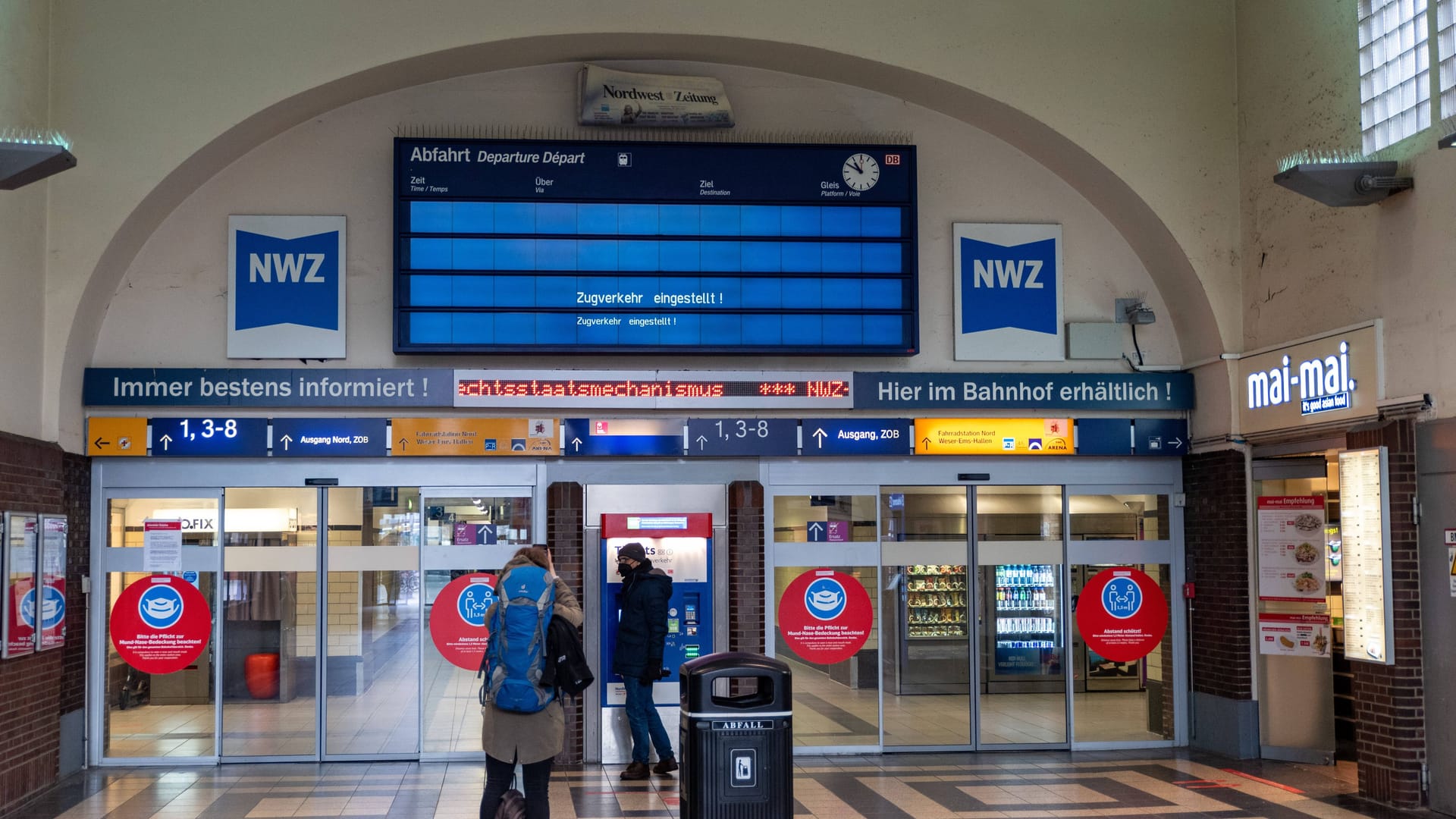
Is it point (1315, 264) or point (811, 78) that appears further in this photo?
point (811, 78)

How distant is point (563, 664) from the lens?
6531 mm

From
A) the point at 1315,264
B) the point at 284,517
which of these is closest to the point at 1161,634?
the point at 1315,264

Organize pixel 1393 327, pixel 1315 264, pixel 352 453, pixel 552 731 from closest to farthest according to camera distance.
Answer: pixel 552 731
pixel 1393 327
pixel 1315 264
pixel 352 453

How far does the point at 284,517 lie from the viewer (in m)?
10.5

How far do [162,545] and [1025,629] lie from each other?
23.3ft

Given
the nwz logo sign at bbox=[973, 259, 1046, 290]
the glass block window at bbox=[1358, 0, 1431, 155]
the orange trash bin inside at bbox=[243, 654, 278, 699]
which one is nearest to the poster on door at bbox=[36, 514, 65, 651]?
the orange trash bin inside at bbox=[243, 654, 278, 699]

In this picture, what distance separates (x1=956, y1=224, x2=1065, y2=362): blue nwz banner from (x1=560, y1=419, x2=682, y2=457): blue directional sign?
2533mm

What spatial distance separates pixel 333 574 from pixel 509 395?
2.04 m

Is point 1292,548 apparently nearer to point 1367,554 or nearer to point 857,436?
point 1367,554

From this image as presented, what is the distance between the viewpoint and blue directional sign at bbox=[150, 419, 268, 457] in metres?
10.3

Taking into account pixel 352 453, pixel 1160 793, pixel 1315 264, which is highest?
pixel 1315 264

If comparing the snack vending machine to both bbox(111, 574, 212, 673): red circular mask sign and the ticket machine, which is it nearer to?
the ticket machine

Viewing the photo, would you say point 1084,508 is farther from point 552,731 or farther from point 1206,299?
point 552,731

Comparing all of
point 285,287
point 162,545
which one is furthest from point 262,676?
point 285,287
